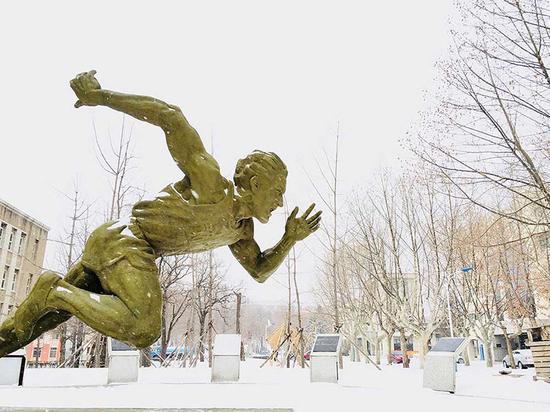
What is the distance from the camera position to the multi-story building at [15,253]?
2862cm

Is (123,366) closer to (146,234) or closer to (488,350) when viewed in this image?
(146,234)

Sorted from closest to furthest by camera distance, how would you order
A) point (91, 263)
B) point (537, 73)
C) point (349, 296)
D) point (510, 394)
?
point (91, 263) → point (537, 73) → point (510, 394) → point (349, 296)

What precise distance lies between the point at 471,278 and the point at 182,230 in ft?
68.0

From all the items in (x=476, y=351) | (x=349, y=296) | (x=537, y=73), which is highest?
(x=537, y=73)

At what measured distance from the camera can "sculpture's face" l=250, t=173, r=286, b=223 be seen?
2.84 metres

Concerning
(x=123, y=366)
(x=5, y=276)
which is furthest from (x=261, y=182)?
(x=5, y=276)

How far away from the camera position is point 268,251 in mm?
3156

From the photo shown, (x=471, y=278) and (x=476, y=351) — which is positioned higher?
(x=471, y=278)

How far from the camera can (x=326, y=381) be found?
10.1 metres

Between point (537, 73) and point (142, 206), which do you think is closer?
point (142, 206)

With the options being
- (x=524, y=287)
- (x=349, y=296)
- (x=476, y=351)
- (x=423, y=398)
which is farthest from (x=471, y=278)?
(x=476, y=351)

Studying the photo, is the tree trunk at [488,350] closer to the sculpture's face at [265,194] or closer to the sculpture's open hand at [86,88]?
the sculpture's face at [265,194]

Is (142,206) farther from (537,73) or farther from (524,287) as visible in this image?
(524,287)

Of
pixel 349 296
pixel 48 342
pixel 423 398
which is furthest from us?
pixel 48 342
